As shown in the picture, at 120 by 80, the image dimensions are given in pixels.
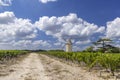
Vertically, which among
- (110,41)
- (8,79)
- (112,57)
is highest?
(110,41)

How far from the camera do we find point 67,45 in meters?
136

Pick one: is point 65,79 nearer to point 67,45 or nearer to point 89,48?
point 89,48

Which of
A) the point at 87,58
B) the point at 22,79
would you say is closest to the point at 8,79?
the point at 22,79

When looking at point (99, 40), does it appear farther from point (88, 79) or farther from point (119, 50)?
point (88, 79)

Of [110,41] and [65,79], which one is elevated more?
[110,41]

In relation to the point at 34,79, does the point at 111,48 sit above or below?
above

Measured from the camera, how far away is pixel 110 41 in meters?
75.2

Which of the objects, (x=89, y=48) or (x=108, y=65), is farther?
(x=89, y=48)

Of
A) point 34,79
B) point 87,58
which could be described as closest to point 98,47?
point 87,58

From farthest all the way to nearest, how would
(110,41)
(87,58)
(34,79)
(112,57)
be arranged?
(110,41), (87,58), (112,57), (34,79)

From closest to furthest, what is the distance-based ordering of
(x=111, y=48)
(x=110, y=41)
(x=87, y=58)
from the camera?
1. (x=87, y=58)
2. (x=111, y=48)
3. (x=110, y=41)

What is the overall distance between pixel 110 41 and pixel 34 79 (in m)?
58.2

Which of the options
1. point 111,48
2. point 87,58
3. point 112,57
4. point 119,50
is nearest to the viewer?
point 112,57

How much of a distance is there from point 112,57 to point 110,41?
175ft
